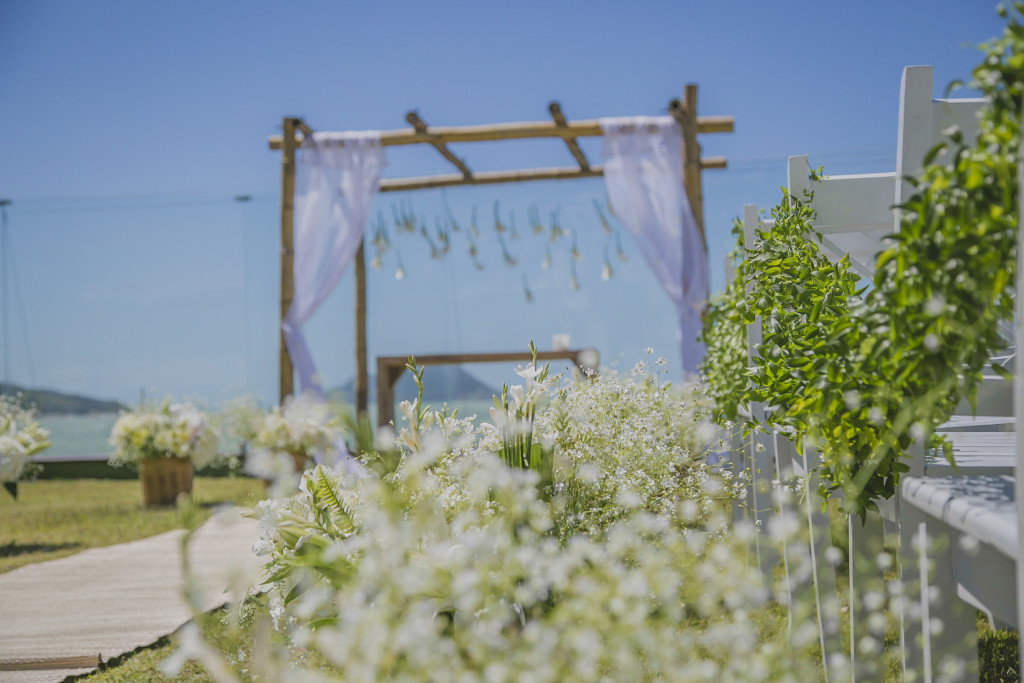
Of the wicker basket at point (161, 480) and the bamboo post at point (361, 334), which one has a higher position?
the bamboo post at point (361, 334)

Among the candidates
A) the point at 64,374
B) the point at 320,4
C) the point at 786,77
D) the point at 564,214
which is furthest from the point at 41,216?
the point at 786,77

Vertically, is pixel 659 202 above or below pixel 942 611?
above

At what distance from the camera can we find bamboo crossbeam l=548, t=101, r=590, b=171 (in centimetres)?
428

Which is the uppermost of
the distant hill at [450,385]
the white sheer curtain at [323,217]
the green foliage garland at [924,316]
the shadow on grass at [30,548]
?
the white sheer curtain at [323,217]

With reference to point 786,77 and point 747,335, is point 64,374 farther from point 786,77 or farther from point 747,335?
point 786,77

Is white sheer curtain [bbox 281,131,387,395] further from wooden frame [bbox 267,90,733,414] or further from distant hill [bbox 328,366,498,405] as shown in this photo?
distant hill [bbox 328,366,498,405]

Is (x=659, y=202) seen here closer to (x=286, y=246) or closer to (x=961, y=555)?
(x=286, y=246)

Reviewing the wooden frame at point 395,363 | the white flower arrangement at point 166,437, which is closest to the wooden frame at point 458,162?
the wooden frame at point 395,363

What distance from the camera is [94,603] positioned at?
241 cm

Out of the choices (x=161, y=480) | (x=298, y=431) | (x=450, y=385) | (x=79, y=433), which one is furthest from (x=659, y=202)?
(x=79, y=433)

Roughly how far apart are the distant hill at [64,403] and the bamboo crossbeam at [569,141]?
4865mm

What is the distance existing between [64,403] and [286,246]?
3.69 m

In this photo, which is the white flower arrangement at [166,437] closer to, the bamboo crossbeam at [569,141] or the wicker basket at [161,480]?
the wicker basket at [161,480]

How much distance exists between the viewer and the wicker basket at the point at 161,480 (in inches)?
180
